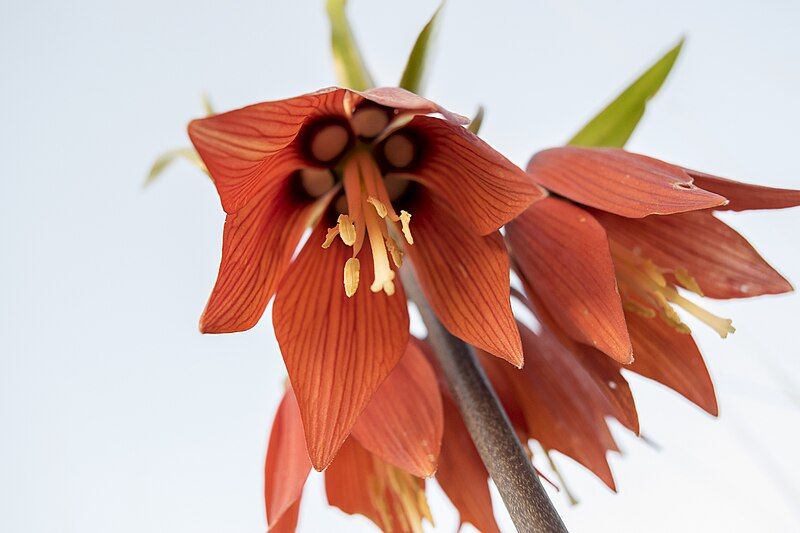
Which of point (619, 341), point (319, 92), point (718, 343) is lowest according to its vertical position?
point (718, 343)

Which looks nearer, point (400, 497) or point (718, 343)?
point (400, 497)

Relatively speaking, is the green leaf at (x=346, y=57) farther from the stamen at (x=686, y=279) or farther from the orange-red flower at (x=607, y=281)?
the stamen at (x=686, y=279)

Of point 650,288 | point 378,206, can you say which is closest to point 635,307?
point 650,288

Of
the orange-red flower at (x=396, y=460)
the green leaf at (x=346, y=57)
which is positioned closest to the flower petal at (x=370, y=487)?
the orange-red flower at (x=396, y=460)

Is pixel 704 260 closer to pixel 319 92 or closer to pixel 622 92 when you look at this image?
pixel 622 92

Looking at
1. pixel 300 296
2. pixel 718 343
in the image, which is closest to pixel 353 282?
pixel 300 296

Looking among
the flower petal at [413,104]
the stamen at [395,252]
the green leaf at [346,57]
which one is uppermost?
the green leaf at [346,57]

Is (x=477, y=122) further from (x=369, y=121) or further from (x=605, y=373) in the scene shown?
(x=605, y=373)
